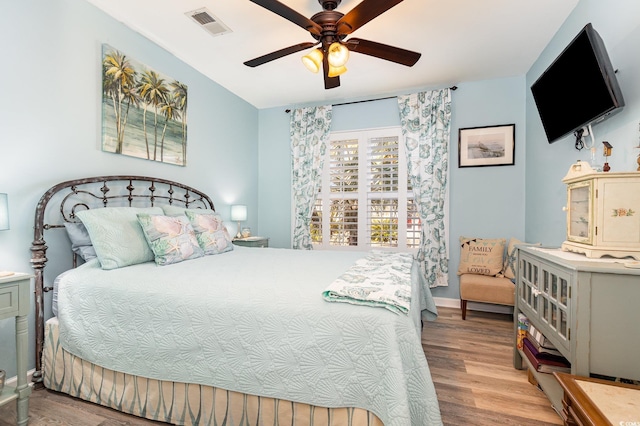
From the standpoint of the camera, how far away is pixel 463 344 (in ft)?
8.74

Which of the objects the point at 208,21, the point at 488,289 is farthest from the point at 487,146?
the point at 208,21

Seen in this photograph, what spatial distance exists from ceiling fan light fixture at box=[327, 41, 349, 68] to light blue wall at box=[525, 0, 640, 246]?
1.48 m

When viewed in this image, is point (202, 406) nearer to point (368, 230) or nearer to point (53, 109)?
point (53, 109)

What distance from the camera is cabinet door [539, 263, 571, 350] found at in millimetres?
1427

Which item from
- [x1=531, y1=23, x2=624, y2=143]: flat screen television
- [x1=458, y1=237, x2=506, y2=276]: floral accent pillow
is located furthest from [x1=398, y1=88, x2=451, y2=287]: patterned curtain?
[x1=531, y1=23, x2=624, y2=143]: flat screen television

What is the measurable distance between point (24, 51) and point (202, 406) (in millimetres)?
2422

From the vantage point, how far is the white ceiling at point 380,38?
7.68 feet

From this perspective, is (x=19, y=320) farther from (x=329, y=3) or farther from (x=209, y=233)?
(x=329, y=3)

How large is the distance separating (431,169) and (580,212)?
213 cm

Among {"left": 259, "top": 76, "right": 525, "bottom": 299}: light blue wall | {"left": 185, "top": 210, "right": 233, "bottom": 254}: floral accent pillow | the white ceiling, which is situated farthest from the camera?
{"left": 259, "top": 76, "right": 525, "bottom": 299}: light blue wall

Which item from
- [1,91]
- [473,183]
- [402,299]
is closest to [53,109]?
[1,91]

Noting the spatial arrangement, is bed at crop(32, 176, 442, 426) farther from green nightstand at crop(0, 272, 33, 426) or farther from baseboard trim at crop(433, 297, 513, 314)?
baseboard trim at crop(433, 297, 513, 314)

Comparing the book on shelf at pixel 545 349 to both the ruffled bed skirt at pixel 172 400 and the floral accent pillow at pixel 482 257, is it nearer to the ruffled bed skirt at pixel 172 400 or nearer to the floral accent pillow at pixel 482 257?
the ruffled bed skirt at pixel 172 400

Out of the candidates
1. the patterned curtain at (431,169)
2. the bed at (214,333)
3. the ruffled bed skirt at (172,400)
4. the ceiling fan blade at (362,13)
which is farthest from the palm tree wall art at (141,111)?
the patterned curtain at (431,169)
